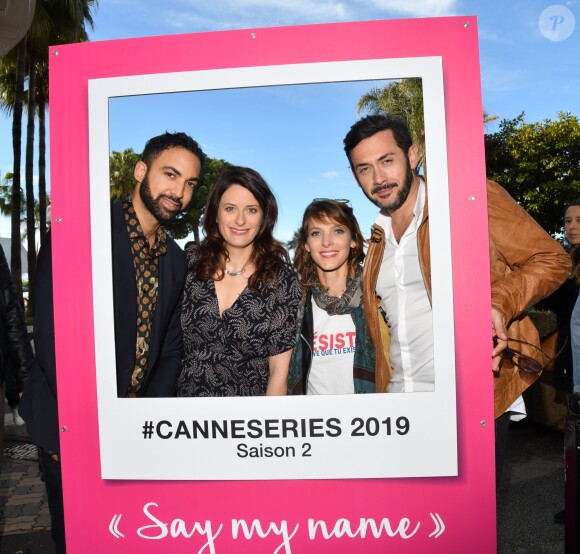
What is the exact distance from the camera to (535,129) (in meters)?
16.0

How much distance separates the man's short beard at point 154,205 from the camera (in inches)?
74.0

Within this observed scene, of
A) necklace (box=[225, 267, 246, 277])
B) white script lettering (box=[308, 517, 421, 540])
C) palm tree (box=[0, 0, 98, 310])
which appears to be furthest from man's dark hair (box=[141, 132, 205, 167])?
palm tree (box=[0, 0, 98, 310])

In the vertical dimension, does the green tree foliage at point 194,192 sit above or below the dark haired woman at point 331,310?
above

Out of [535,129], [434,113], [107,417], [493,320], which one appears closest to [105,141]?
[107,417]

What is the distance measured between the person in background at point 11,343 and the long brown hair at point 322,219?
1725 millimetres

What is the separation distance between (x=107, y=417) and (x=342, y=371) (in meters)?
0.74

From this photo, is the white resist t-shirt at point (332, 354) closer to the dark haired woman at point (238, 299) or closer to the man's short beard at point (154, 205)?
the dark haired woman at point (238, 299)

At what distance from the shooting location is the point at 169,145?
183cm

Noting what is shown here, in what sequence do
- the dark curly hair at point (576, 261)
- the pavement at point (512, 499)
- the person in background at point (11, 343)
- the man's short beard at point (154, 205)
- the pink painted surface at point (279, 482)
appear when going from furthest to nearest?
1. the dark curly hair at point (576, 261)
2. the pavement at point (512, 499)
3. the person in background at point (11, 343)
4. the man's short beard at point (154, 205)
5. the pink painted surface at point (279, 482)

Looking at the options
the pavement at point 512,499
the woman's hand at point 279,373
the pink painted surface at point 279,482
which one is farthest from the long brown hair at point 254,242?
the pavement at point 512,499

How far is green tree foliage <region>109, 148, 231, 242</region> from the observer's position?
185 cm

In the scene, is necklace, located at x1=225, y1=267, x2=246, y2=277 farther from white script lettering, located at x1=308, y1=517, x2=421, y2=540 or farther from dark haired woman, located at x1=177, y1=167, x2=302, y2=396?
white script lettering, located at x1=308, y1=517, x2=421, y2=540

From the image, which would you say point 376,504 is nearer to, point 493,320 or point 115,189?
point 493,320

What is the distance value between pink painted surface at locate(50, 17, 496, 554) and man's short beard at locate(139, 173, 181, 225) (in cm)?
17
